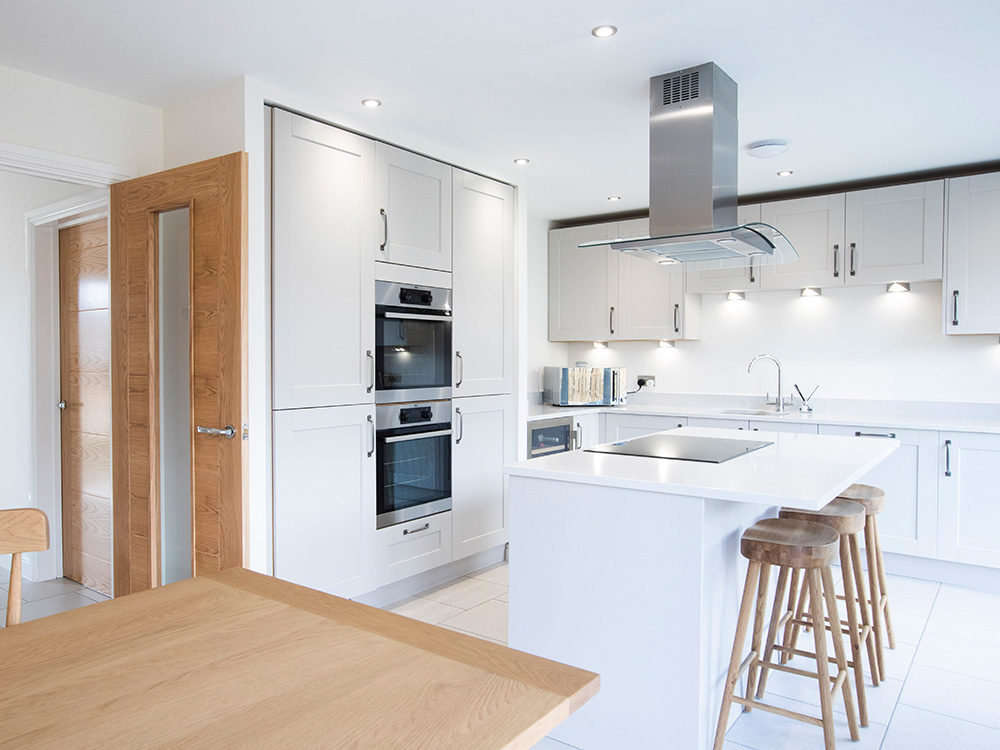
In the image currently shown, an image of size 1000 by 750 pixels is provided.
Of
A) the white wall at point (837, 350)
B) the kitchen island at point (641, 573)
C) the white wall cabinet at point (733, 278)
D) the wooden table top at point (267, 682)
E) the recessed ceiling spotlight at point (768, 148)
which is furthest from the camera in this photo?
the white wall cabinet at point (733, 278)

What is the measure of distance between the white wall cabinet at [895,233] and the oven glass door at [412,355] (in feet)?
→ 8.40

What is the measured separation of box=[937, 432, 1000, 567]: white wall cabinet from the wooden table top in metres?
3.65

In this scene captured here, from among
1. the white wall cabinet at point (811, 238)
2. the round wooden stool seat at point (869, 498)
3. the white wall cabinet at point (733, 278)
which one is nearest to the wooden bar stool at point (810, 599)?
the round wooden stool seat at point (869, 498)

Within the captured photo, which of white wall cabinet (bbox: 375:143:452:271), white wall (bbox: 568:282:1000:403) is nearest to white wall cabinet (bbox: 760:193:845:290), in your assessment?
white wall (bbox: 568:282:1000:403)

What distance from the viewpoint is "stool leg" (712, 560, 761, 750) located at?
202 centimetres

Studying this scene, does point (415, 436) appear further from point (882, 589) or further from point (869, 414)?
point (869, 414)

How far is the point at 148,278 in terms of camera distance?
2.86 m

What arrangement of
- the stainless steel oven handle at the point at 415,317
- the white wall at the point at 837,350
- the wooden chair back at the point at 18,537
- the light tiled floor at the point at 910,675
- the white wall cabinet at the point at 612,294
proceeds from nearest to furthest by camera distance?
the wooden chair back at the point at 18,537
the light tiled floor at the point at 910,675
the stainless steel oven handle at the point at 415,317
the white wall at the point at 837,350
the white wall cabinet at the point at 612,294

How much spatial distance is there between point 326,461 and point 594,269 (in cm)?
293

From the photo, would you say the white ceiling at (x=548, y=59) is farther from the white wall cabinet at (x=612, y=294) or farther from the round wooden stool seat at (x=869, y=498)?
the round wooden stool seat at (x=869, y=498)

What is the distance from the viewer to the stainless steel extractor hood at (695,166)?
8.57 ft

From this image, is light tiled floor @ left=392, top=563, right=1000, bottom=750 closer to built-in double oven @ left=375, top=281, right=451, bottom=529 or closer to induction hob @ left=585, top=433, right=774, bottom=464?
built-in double oven @ left=375, top=281, right=451, bottom=529

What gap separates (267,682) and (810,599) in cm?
171

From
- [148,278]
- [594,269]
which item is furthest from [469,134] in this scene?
[594,269]
